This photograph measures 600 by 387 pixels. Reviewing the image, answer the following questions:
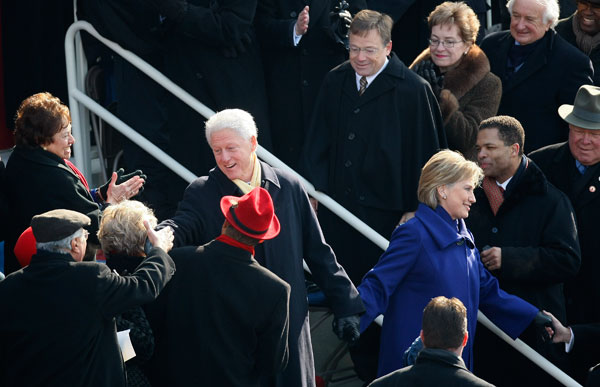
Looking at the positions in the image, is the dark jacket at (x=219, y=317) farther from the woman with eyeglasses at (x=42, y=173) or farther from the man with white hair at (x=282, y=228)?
the woman with eyeglasses at (x=42, y=173)

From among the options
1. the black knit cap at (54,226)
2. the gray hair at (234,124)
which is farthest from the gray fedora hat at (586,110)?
the black knit cap at (54,226)

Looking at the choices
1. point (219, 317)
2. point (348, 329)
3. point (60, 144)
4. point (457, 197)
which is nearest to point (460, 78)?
point (457, 197)

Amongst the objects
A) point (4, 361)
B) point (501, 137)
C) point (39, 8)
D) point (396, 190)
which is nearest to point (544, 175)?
point (501, 137)

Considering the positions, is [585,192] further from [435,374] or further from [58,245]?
[58,245]

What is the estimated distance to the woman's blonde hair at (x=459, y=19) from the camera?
5662mm

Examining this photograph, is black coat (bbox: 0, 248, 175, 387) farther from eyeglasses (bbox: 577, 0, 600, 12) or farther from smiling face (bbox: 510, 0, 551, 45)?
eyeglasses (bbox: 577, 0, 600, 12)

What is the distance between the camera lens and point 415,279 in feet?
15.0

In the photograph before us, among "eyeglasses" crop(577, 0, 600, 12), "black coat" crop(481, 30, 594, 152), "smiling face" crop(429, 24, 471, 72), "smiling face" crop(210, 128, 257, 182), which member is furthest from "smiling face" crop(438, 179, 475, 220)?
"eyeglasses" crop(577, 0, 600, 12)

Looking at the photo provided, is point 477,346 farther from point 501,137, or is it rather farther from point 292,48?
point 292,48

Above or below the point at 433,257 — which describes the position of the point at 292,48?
above

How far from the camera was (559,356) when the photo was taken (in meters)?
4.92

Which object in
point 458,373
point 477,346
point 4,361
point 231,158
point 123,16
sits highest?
point 123,16

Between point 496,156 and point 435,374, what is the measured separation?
6.14 feet

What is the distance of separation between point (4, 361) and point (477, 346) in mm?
2694
